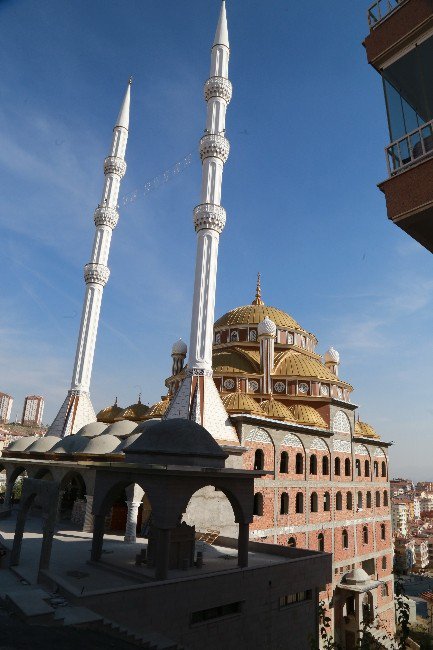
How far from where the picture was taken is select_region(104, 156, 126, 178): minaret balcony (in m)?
33.3

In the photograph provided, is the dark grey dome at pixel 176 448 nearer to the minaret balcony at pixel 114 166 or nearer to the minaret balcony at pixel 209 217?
the minaret balcony at pixel 209 217

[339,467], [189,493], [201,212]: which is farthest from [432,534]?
[189,493]

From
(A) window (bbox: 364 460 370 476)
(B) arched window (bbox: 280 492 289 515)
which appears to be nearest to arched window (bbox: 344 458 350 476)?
(A) window (bbox: 364 460 370 476)

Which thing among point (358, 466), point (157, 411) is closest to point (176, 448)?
point (157, 411)

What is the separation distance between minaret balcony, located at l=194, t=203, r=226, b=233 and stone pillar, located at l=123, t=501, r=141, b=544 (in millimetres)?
14643

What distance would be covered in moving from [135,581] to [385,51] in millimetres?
12311

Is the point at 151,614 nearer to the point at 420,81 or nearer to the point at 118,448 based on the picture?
the point at 118,448

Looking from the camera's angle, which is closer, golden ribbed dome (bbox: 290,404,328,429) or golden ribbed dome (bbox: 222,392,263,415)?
golden ribbed dome (bbox: 222,392,263,415)

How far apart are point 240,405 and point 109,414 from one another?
13.2 metres

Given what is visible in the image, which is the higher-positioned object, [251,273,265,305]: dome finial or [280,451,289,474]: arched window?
[251,273,265,305]: dome finial

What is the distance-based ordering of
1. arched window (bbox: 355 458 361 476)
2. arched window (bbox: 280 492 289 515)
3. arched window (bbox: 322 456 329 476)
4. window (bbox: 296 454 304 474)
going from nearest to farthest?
arched window (bbox: 280 492 289 515), window (bbox: 296 454 304 474), arched window (bbox: 322 456 329 476), arched window (bbox: 355 458 361 476)

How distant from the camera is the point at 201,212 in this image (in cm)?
2466

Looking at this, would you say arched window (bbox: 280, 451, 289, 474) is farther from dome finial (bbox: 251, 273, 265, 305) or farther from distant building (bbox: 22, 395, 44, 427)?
distant building (bbox: 22, 395, 44, 427)

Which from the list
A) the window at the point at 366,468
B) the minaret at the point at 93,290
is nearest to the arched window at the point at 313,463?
the window at the point at 366,468
